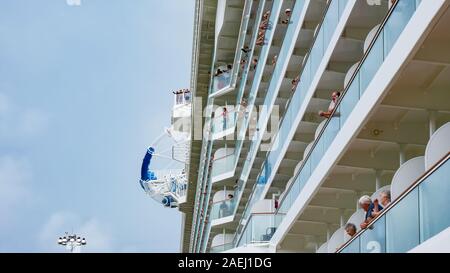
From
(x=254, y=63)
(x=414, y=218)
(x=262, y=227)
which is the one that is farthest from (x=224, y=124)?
(x=414, y=218)

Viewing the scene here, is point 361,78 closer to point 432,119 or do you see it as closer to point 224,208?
point 432,119

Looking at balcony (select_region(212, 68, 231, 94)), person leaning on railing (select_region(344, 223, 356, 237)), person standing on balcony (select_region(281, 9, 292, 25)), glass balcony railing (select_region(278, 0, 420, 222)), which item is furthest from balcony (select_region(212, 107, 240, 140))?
person leaning on railing (select_region(344, 223, 356, 237))

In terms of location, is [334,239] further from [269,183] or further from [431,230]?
[431,230]

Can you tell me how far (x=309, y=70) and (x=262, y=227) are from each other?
6734 millimetres

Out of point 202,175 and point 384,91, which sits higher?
point 202,175

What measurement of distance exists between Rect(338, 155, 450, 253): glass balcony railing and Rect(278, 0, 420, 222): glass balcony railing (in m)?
2.76

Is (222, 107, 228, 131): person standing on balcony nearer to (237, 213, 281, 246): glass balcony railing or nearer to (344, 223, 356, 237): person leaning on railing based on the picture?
(237, 213, 281, 246): glass balcony railing

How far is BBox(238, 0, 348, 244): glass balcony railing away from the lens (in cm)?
2381

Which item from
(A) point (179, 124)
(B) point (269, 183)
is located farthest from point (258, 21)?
(A) point (179, 124)

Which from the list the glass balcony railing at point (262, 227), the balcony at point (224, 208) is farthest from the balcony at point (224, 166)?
the glass balcony railing at point (262, 227)

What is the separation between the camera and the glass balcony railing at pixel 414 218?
47.3ft

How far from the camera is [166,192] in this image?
Answer: 261 ft

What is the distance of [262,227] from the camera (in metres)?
32.1

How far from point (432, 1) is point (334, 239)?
1135 centimetres
